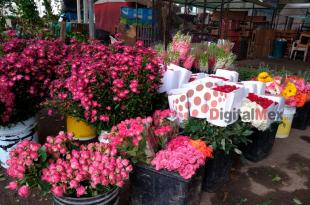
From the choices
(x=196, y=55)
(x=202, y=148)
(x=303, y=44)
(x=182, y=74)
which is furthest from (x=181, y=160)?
(x=303, y=44)

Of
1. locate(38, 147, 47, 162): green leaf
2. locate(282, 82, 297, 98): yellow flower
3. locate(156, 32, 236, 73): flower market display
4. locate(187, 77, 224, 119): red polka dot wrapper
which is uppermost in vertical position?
locate(156, 32, 236, 73): flower market display

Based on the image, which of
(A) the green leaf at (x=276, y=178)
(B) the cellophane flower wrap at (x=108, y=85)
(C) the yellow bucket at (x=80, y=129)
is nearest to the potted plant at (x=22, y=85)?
(B) the cellophane flower wrap at (x=108, y=85)

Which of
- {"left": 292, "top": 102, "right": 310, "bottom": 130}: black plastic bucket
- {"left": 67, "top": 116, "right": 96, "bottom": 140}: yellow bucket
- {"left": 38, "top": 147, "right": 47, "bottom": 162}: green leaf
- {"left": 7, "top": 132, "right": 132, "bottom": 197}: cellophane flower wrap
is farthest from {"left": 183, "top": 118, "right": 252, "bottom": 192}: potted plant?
{"left": 292, "top": 102, "right": 310, "bottom": 130}: black plastic bucket

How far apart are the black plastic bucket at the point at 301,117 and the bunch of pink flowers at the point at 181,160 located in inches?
120

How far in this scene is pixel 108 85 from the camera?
2426 mm

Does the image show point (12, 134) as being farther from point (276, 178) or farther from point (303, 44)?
point (303, 44)

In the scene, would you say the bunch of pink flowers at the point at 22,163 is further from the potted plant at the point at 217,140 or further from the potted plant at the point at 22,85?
the potted plant at the point at 217,140

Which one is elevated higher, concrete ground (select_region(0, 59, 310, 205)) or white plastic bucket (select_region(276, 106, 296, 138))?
white plastic bucket (select_region(276, 106, 296, 138))

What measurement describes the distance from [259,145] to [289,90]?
98cm

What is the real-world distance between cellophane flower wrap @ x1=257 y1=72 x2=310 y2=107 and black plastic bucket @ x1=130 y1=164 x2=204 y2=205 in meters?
2.02

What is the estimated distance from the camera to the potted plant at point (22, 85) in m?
2.37

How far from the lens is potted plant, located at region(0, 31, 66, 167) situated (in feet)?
7.76

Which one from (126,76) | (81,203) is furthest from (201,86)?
(81,203)

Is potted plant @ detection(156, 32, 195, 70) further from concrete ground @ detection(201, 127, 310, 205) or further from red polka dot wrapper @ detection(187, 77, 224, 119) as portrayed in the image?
concrete ground @ detection(201, 127, 310, 205)
